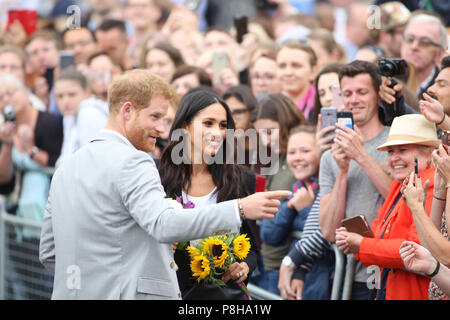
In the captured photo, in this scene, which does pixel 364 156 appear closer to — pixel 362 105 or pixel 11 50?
pixel 362 105

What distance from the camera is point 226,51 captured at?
29.2 ft

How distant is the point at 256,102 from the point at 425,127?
8.32 ft

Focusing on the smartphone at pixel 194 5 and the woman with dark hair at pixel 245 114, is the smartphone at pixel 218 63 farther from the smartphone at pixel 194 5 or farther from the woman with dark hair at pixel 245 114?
A: the smartphone at pixel 194 5

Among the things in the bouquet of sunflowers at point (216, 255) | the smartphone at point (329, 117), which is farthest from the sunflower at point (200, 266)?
the smartphone at point (329, 117)

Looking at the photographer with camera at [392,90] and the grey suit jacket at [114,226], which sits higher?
the photographer with camera at [392,90]

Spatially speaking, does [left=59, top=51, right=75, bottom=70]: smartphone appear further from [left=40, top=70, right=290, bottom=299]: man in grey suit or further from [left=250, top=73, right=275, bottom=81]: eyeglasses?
[left=40, top=70, right=290, bottom=299]: man in grey suit

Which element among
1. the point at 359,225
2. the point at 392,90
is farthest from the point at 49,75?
the point at 359,225

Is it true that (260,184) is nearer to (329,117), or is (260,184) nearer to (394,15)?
(329,117)

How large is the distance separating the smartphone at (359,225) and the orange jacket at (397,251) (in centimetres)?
8

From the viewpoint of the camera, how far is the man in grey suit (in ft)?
12.5

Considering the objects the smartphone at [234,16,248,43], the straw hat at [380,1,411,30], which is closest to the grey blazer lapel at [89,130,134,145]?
the straw hat at [380,1,411,30]

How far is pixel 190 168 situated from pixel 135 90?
3.44 feet

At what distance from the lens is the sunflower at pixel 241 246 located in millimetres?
4539

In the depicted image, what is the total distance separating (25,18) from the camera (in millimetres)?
11445
